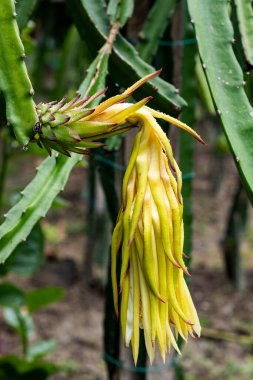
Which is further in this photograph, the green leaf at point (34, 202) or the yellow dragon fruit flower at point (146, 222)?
the green leaf at point (34, 202)

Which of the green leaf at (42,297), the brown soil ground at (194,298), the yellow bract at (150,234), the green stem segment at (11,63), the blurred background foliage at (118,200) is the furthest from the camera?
the brown soil ground at (194,298)

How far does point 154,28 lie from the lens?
3.13 feet

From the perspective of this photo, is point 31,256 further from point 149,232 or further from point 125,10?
point 149,232

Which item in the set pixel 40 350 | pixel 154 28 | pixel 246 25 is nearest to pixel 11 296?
pixel 40 350

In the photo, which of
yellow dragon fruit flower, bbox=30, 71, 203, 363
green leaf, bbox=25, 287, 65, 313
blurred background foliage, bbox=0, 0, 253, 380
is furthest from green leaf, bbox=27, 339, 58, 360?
yellow dragon fruit flower, bbox=30, 71, 203, 363

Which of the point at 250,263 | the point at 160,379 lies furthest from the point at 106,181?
the point at 250,263

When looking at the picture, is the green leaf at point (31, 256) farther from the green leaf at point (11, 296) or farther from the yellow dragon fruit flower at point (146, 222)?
the yellow dragon fruit flower at point (146, 222)

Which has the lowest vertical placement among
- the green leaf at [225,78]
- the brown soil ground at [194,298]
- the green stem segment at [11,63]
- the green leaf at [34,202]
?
the brown soil ground at [194,298]

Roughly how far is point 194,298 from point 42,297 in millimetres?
947

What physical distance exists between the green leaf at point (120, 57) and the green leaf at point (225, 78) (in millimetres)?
77

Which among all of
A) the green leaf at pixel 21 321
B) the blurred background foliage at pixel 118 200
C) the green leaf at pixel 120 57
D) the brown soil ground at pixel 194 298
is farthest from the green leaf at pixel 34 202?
the green leaf at pixel 21 321

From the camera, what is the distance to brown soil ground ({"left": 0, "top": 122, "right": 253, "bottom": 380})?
198 centimetres

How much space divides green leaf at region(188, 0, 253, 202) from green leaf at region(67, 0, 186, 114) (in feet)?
0.25

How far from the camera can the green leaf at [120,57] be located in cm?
75
